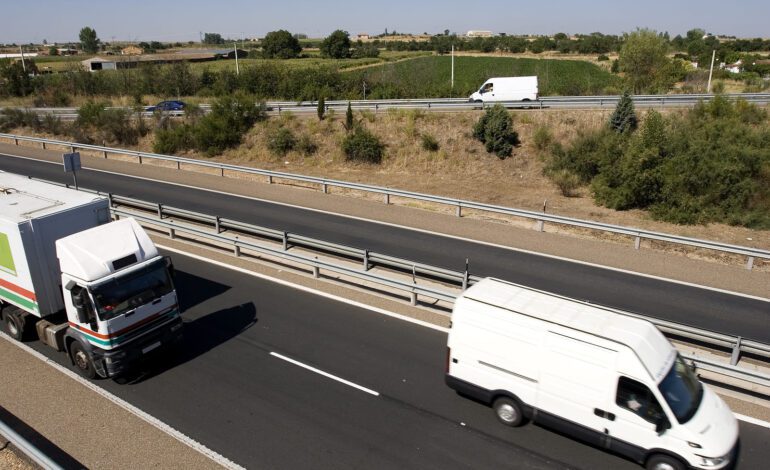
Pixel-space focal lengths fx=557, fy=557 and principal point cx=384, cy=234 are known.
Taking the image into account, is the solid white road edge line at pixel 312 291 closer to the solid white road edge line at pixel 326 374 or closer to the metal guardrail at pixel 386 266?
the metal guardrail at pixel 386 266

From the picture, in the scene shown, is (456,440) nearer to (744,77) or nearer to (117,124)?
(117,124)

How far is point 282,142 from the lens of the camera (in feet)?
114

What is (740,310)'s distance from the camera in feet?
44.2

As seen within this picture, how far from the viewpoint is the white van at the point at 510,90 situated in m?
36.5

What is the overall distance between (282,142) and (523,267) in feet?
73.5

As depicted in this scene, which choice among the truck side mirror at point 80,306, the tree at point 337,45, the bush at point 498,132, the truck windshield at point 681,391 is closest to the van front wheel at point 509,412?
the truck windshield at point 681,391

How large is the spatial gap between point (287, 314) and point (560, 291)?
6920 millimetres

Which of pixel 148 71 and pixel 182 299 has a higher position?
pixel 148 71

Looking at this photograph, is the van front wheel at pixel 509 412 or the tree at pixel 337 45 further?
the tree at pixel 337 45

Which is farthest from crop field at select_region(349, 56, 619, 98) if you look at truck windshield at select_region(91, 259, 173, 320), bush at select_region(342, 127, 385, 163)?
truck windshield at select_region(91, 259, 173, 320)

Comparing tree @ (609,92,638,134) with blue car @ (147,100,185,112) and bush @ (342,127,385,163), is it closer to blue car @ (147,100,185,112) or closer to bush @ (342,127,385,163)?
bush @ (342,127,385,163)

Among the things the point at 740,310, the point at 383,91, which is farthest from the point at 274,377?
the point at 383,91

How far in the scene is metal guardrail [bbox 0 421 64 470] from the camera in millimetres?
7469

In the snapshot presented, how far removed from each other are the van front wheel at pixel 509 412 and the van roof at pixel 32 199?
30.0 feet
